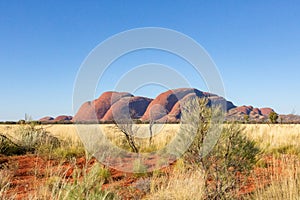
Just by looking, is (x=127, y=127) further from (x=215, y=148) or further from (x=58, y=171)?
(x=215, y=148)

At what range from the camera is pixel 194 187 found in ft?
16.1

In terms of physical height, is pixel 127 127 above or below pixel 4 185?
above

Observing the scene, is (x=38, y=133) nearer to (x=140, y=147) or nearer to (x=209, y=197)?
(x=140, y=147)

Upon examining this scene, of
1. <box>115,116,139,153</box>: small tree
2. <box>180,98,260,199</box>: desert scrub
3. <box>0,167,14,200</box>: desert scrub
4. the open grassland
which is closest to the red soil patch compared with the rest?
the open grassland

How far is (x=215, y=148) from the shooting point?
5.51 meters

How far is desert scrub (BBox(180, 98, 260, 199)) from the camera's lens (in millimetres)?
5461

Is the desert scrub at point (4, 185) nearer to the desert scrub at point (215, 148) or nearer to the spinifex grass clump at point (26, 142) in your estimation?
the desert scrub at point (215, 148)

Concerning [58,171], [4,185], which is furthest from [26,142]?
[4,185]

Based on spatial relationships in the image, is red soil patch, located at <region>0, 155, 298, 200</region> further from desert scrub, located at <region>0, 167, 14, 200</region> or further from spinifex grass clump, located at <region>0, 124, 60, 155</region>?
spinifex grass clump, located at <region>0, 124, 60, 155</region>

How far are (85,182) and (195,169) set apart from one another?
2332mm

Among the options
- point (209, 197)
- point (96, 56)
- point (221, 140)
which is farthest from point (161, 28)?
point (209, 197)

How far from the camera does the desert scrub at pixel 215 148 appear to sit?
215 inches

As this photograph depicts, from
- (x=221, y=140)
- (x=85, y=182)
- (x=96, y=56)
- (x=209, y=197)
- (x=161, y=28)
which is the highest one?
(x=161, y=28)

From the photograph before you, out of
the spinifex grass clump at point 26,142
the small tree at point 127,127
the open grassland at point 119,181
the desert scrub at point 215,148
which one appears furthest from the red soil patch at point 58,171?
the small tree at point 127,127
